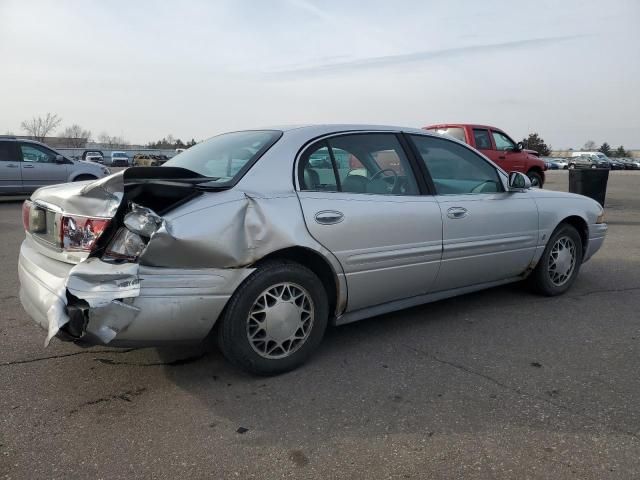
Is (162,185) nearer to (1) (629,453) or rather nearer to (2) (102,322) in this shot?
(2) (102,322)

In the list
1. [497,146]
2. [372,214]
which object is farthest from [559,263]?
[497,146]

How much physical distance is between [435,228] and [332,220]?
94 cm

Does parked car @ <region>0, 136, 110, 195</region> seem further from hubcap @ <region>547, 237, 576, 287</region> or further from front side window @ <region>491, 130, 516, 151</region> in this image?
hubcap @ <region>547, 237, 576, 287</region>

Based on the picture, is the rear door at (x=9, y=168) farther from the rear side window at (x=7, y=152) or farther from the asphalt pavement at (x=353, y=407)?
the asphalt pavement at (x=353, y=407)

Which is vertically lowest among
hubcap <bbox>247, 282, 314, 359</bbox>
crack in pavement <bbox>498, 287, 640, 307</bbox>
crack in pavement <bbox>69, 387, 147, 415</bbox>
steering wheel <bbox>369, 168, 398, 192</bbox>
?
crack in pavement <bbox>69, 387, 147, 415</bbox>

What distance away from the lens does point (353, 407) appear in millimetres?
2803

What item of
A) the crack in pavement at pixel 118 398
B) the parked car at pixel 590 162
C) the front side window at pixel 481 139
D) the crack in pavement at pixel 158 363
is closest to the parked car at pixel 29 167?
the front side window at pixel 481 139

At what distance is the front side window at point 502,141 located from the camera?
1339 centimetres

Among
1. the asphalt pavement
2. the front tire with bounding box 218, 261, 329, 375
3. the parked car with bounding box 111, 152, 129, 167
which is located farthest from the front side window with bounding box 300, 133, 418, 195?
the parked car with bounding box 111, 152, 129, 167

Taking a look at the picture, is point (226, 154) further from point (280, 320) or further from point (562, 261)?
point (562, 261)

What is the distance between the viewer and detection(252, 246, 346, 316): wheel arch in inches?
123

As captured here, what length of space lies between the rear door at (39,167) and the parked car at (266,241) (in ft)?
37.6

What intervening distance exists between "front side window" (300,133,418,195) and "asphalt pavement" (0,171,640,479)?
1110 mm

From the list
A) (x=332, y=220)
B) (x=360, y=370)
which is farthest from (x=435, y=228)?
(x=360, y=370)
